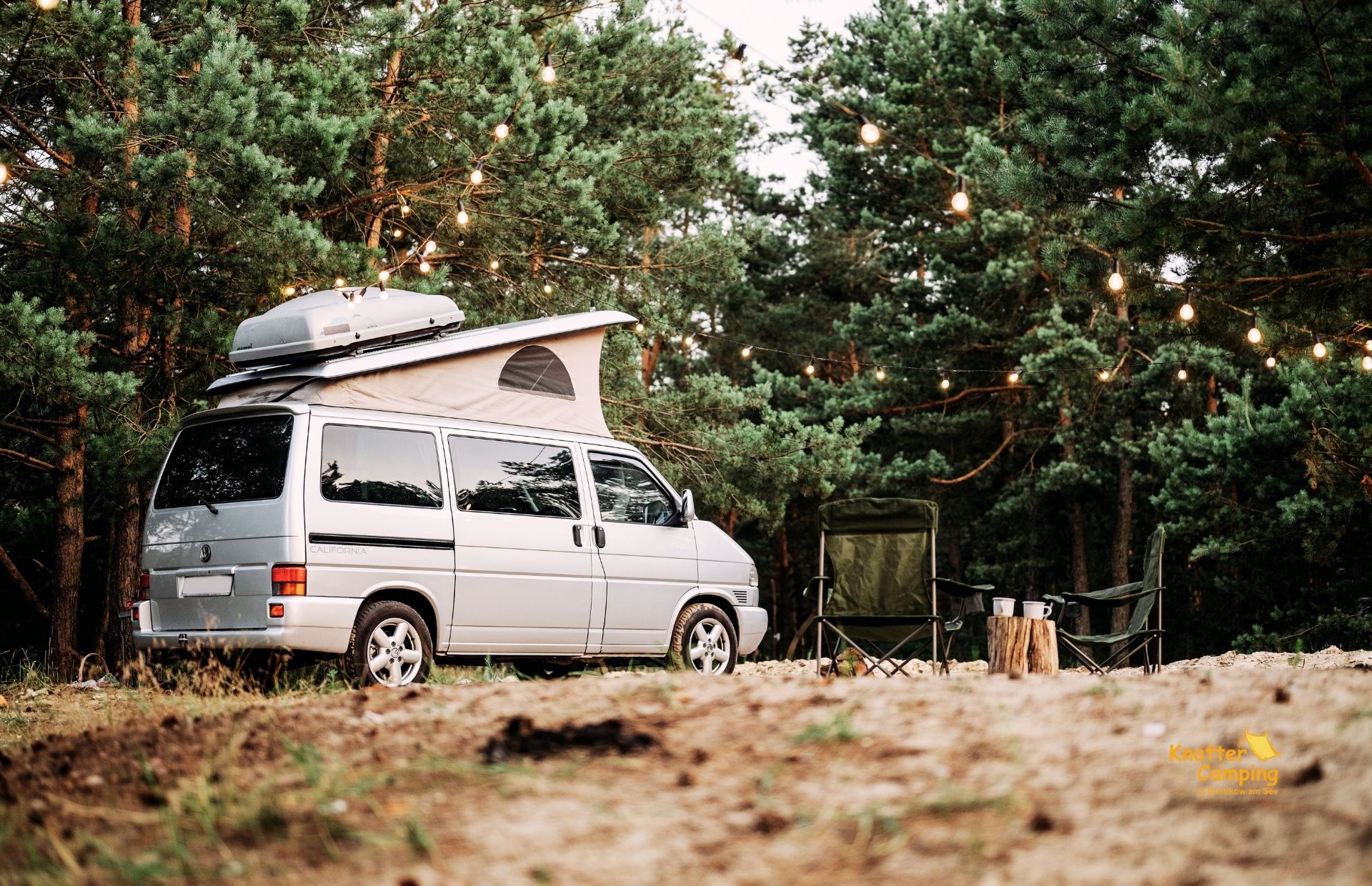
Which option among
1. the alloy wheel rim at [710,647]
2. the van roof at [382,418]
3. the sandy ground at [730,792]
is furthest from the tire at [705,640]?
the sandy ground at [730,792]

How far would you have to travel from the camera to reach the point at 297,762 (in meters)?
3.34

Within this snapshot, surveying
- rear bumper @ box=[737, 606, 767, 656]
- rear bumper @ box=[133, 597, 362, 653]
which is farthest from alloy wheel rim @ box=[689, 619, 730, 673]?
rear bumper @ box=[133, 597, 362, 653]

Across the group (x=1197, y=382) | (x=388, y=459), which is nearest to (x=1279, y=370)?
(x=1197, y=382)

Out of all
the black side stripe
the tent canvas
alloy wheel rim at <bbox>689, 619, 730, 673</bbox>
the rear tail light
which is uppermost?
the tent canvas

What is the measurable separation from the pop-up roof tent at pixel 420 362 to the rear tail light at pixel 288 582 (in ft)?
3.34

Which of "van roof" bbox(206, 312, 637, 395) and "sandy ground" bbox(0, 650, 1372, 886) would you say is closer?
"sandy ground" bbox(0, 650, 1372, 886)

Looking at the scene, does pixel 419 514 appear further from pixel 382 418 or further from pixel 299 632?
pixel 299 632

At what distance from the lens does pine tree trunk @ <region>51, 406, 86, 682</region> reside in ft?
37.6

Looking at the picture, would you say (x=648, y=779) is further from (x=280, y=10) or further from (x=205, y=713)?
(x=280, y=10)

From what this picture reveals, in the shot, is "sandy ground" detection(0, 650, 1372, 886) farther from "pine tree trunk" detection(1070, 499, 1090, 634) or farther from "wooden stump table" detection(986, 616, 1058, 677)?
"pine tree trunk" detection(1070, 499, 1090, 634)

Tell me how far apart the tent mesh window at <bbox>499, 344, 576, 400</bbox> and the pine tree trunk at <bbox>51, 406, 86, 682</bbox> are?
18.8 ft

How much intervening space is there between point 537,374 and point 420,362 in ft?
3.22

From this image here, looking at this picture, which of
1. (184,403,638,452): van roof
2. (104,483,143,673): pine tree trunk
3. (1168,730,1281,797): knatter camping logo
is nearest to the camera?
(1168,730,1281,797): knatter camping logo

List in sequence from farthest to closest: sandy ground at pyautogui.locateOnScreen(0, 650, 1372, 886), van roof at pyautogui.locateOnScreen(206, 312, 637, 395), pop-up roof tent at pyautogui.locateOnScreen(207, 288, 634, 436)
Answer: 1. pop-up roof tent at pyautogui.locateOnScreen(207, 288, 634, 436)
2. van roof at pyautogui.locateOnScreen(206, 312, 637, 395)
3. sandy ground at pyautogui.locateOnScreen(0, 650, 1372, 886)
